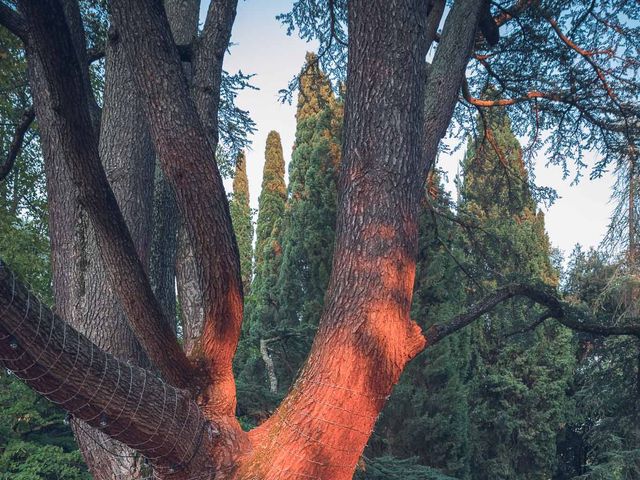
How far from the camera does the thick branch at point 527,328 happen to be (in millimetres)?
2828

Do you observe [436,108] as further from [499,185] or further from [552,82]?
[499,185]

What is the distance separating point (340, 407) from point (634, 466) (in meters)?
6.79

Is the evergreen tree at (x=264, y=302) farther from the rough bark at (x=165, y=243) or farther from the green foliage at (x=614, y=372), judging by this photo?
the green foliage at (x=614, y=372)

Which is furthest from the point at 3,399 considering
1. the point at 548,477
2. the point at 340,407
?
the point at 548,477

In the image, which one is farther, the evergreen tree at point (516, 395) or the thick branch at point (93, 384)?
the evergreen tree at point (516, 395)

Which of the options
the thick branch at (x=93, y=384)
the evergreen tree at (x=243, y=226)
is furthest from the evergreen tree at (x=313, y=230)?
the thick branch at (x=93, y=384)

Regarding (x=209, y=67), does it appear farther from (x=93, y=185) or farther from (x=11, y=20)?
(x=93, y=185)

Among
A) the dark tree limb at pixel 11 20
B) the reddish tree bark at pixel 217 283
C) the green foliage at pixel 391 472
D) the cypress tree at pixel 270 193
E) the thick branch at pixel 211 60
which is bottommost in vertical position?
the green foliage at pixel 391 472

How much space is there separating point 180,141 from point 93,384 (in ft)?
3.30

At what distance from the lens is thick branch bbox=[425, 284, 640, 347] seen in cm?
283

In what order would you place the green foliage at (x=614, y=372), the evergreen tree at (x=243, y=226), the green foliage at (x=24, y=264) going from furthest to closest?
the evergreen tree at (x=243, y=226) < the green foliage at (x=24, y=264) < the green foliage at (x=614, y=372)

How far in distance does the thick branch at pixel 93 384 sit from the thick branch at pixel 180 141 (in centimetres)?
50

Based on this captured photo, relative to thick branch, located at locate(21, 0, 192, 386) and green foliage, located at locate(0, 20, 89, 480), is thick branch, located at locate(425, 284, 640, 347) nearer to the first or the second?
thick branch, located at locate(21, 0, 192, 386)

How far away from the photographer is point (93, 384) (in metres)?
1.78
